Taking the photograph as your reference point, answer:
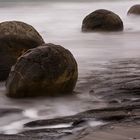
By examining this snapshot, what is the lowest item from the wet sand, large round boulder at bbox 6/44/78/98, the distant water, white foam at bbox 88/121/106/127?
the distant water

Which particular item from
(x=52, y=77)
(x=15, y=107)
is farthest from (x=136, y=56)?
(x=15, y=107)

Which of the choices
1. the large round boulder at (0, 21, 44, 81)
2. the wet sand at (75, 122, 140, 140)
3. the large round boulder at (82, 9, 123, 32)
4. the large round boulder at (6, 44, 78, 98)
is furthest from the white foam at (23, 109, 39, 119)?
the large round boulder at (82, 9, 123, 32)

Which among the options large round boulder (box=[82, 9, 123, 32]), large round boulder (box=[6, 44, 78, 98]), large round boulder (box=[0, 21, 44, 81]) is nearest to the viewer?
large round boulder (box=[6, 44, 78, 98])

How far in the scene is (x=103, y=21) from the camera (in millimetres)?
13078

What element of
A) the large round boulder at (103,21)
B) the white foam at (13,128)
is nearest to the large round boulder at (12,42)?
the white foam at (13,128)

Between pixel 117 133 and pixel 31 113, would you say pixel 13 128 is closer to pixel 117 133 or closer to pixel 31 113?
pixel 31 113

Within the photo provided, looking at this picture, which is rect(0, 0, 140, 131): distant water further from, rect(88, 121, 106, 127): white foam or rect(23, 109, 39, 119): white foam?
rect(88, 121, 106, 127): white foam

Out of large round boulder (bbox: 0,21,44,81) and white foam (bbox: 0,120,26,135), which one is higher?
large round boulder (bbox: 0,21,44,81)

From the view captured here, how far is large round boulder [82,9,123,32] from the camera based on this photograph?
13039 millimetres

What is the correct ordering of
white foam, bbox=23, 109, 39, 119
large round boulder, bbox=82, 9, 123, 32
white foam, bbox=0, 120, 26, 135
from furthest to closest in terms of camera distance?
large round boulder, bbox=82, 9, 123, 32 < white foam, bbox=23, 109, 39, 119 < white foam, bbox=0, 120, 26, 135

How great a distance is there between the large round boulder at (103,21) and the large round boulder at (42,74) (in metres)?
7.21

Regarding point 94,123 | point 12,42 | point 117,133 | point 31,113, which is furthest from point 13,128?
point 12,42

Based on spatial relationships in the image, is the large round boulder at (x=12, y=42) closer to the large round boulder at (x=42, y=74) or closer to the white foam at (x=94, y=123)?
the large round boulder at (x=42, y=74)

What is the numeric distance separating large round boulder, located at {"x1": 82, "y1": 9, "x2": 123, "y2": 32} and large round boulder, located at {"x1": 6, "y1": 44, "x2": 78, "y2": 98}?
7.21 m
